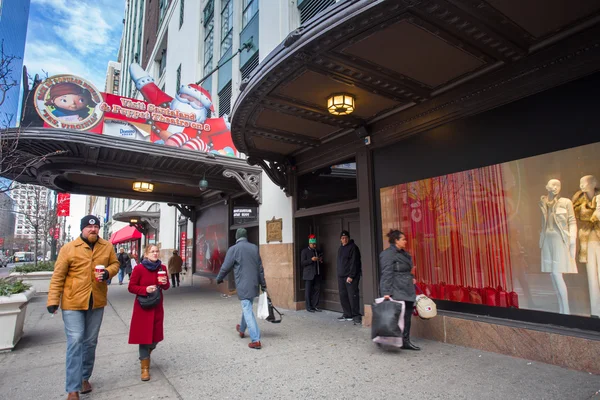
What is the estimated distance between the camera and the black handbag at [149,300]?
13.3 feet

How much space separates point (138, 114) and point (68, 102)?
1558mm

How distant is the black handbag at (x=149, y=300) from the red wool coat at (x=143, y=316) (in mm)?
45

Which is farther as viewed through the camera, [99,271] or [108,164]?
[108,164]

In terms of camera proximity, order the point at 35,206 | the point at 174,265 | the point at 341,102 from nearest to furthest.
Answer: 1. the point at 341,102
2. the point at 174,265
3. the point at 35,206

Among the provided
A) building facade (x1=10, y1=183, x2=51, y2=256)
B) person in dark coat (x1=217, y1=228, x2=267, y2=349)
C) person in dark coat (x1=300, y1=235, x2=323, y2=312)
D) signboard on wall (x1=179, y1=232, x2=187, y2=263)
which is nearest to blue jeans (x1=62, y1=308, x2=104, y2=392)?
person in dark coat (x1=217, y1=228, x2=267, y2=349)

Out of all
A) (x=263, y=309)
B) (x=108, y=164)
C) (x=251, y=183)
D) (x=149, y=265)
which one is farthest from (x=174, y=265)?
(x=149, y=265)

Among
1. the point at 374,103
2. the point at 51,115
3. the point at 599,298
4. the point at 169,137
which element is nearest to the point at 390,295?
the point at 599,298

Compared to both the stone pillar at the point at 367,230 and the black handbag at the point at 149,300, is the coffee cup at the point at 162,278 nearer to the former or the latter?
the black handbag at the point at 149,300

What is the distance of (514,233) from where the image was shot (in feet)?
15.6

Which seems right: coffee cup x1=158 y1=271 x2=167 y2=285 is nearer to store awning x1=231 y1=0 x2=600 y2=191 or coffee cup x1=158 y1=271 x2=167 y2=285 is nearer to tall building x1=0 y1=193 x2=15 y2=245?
store awning x1=231 y1=0 x2=600 y2=191

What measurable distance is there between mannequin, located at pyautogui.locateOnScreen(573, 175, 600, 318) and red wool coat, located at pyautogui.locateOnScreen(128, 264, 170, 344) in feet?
15.7

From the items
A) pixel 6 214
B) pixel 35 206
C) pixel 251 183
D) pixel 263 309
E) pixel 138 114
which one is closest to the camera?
pixel 263 309

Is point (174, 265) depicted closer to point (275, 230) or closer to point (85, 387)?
point (275, 230)

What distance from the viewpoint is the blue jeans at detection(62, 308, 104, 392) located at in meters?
3.45
